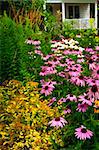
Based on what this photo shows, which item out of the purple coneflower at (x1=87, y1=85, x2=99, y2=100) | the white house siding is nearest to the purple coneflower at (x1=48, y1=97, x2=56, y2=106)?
the purple coneflower at (x1=87, y1=85, x2=99, y2=100)

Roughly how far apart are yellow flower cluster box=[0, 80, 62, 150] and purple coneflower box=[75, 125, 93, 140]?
0.33m

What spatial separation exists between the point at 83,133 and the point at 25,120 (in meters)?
0.56

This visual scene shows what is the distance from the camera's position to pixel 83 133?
2.96 m

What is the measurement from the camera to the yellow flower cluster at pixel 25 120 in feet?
10.4

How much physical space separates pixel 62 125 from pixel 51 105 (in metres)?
0.47

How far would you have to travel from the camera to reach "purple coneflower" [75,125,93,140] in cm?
293

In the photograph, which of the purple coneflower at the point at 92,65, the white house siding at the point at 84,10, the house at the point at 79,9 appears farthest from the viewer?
the white house siding at the point at 84,10

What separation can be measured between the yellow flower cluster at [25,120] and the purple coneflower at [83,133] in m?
0.33

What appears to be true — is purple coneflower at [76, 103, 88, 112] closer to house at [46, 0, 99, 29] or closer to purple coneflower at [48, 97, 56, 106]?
purple coneflower at [48, 97, 56, 106]

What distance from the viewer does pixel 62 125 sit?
3.20 meters

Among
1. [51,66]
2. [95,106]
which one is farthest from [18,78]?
[95,106]

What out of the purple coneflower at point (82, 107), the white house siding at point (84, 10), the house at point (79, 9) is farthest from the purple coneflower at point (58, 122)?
the white house siding at point (84, 10)

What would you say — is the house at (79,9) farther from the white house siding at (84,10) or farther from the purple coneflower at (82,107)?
the purple coneflower at (82,107)

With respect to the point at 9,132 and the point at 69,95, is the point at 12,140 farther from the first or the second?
the point at 69,95
